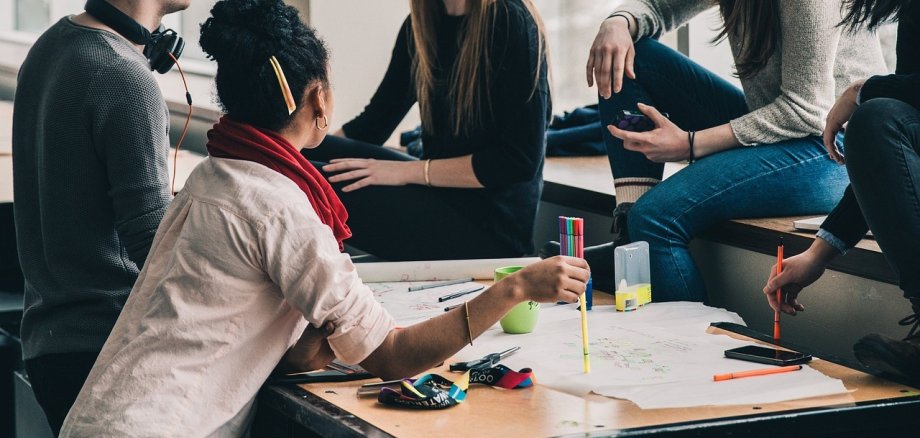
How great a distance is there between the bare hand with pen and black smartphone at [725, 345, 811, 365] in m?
0.23

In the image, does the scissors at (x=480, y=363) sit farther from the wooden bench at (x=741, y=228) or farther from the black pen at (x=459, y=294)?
the wooden bench at (x=741, y=228)

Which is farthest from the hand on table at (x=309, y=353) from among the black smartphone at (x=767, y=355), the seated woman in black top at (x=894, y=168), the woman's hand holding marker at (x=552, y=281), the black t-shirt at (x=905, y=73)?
the black t-shirt at (x=905, y=73)

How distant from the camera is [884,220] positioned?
1407mm

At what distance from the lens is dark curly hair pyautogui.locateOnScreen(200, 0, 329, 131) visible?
131 centimetres

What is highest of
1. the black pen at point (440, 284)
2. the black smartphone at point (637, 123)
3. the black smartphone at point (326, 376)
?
the black smartphone at point (637, 123)

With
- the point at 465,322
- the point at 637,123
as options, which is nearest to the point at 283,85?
the point at 465,322

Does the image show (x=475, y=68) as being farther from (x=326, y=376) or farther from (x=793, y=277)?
(x=326, y=376)

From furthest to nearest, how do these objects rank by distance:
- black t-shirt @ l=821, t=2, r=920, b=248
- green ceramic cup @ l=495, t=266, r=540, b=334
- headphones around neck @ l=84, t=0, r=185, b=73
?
headphones around neck @ l=84, t=0, r=185, b=73
green ceramic cup @ l=495, t=266, r=540, b=334
black t-shirt @ l=821, t=2, r=920, b=248

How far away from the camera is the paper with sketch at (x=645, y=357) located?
4.16 ft

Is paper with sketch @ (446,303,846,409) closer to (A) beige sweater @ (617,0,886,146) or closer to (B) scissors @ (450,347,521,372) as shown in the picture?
(B) scissors @ (450,347,521,372)

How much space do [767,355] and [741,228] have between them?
2.04 ft

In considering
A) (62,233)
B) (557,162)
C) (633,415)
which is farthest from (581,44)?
(633,415)

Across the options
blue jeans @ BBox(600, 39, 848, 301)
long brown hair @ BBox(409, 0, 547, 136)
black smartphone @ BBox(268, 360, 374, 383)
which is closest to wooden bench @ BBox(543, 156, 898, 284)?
blue jeans @ BBox(600, 39, 848, 301)

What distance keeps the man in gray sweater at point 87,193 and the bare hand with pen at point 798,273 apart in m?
0.93
